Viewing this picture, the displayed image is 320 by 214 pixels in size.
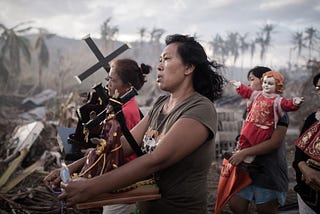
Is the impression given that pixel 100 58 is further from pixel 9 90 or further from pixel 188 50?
pixel 9 90

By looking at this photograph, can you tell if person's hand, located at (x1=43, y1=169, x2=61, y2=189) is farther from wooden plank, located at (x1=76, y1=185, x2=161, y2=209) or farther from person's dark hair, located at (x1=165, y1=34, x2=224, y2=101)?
person's dark hair, located at (x1=165, y1=34, x2=224, y2=101)

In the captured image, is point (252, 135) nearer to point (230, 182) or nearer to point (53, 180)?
point (230, 182)

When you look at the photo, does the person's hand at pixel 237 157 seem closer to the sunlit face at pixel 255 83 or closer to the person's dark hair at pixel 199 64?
the sunlit face at pixel 255 83

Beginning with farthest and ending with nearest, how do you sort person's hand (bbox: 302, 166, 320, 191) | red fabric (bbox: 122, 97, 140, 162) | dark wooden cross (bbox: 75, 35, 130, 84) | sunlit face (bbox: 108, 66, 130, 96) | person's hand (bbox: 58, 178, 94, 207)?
1. dark wooden cross (bbox: 75, 35, 130, 84)
2. sunlit face (bbox: 108, 66, 130, 96)
3. red fabric (bbox: 122, 97, 140, 162)
4. person's hand (bbox: 302, 166, 320, 191)
5. person's hand (bbox: 58, 178, 94, 207)

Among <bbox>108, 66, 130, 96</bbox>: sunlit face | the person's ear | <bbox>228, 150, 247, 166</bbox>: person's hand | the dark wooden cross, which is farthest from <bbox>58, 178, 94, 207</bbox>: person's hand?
the dark wooden cross

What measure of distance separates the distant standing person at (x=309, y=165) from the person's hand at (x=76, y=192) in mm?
1568

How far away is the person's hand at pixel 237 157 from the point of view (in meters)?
2.93

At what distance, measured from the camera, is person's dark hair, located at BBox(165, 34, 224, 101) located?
189cm

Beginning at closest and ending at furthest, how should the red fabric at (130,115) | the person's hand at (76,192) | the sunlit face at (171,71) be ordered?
1. the person's hand at (76,192)
2. the sunlit face at (171,71)
3. the red fabric at (130,115)

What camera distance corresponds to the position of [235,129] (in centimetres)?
1056

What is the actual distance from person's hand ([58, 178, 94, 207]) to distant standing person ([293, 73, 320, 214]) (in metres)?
1.57

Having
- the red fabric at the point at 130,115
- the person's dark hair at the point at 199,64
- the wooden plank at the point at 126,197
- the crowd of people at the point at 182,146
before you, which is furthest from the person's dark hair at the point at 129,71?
the wooden plank at the point at 126,197

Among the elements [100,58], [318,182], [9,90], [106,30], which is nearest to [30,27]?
[9,90]

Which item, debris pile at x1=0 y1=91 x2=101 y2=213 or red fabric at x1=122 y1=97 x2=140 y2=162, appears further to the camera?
debris pile at x1=0 y1=91 x2=101 y2=213
